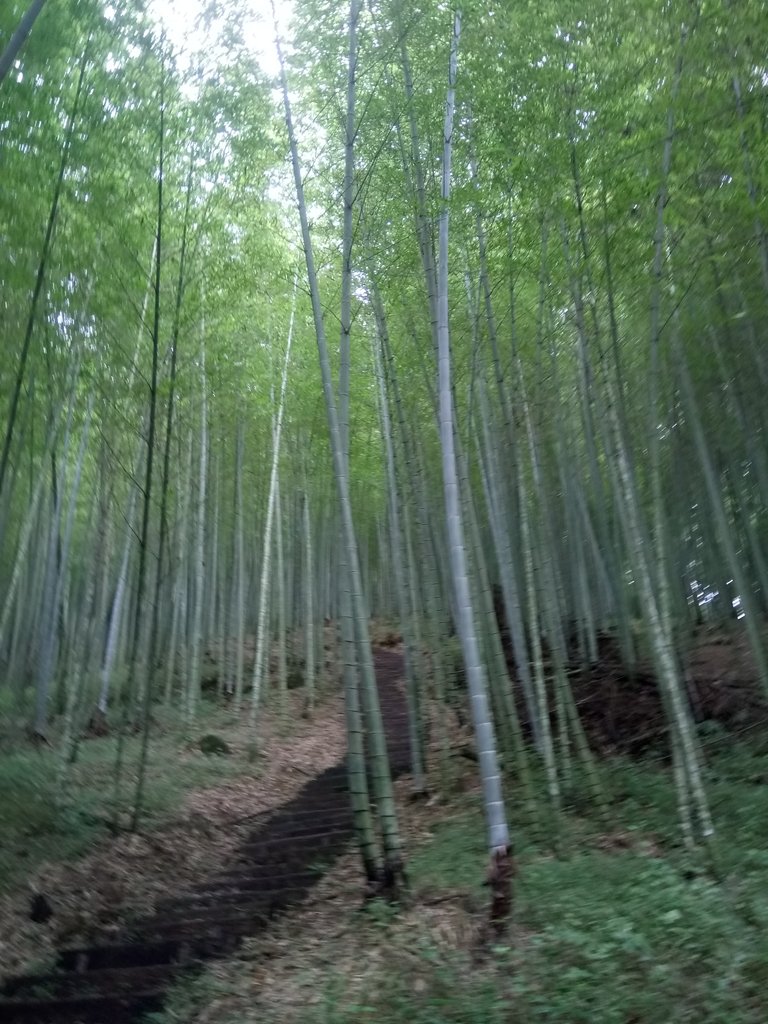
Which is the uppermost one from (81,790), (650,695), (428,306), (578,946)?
(428,306)

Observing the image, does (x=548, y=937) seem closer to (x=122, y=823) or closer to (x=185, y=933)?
(x=185, y=933)

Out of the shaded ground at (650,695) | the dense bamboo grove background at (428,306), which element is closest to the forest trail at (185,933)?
the dense bamboo grove background at (428,306)

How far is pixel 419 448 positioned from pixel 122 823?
3.69 meters

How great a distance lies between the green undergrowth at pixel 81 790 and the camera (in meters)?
5.20

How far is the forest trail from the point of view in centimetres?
350

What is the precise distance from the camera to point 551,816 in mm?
4434

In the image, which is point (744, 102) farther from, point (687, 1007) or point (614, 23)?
point (687, 1007)

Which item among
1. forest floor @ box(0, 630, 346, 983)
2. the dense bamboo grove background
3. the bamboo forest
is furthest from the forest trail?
the dense bamboo grove background

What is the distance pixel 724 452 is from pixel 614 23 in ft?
12.7

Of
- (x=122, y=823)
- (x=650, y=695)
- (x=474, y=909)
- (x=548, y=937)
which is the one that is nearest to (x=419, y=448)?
(x=650, y=695)

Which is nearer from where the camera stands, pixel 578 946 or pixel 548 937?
pixel 578 946

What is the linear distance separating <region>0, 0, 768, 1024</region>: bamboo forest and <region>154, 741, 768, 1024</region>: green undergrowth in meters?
0.02

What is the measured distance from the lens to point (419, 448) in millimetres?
7227

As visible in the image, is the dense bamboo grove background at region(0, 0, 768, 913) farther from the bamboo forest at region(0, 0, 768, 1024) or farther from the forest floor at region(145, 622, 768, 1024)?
the forest floor at region(145, 622, 768, 1024)
